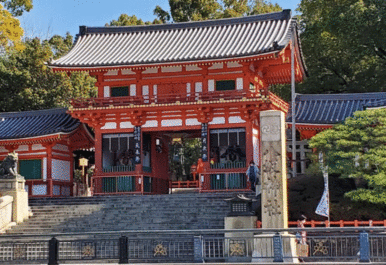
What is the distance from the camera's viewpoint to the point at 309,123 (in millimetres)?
37219

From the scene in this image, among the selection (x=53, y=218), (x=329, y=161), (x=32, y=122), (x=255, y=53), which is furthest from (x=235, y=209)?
(x=32, y=122)

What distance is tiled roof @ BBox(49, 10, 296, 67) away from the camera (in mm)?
37062

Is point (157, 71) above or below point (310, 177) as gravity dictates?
above

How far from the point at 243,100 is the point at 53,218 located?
10.4 m

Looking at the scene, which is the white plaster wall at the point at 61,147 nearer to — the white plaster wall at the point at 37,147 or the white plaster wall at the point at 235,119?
the white plaster wall at the point at 37,147

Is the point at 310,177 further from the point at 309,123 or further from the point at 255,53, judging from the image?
the point at 255,53

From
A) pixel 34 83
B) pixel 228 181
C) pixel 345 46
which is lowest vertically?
pixel 228 181

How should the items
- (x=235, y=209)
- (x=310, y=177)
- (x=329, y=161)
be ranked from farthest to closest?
(x=310, y=177) → (x=329, y=161) → (x=235, y=209)

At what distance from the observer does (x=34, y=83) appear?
51.2 meters

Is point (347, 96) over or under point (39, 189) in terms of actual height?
over

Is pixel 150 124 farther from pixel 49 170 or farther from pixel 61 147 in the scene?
pixel 49 170

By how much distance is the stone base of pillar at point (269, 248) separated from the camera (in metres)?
19.9

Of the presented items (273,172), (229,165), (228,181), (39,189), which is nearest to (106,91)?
(39,189)

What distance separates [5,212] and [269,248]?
1391cm
